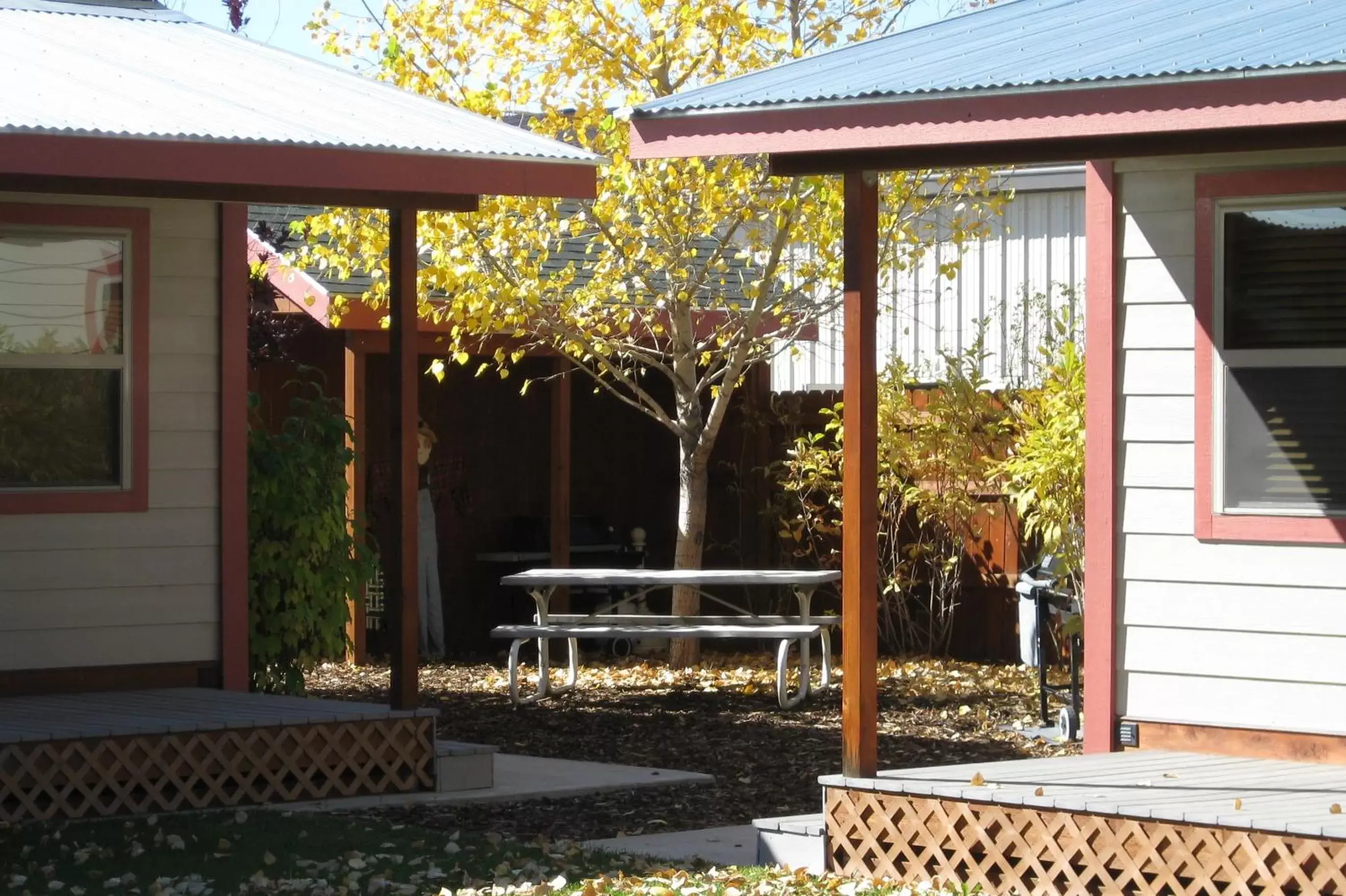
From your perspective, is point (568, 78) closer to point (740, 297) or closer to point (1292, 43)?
point (740, 297)

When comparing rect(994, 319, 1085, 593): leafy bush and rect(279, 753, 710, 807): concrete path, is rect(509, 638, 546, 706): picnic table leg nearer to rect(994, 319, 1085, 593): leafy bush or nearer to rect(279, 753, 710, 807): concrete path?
rect(279, 753, 710, 807): concrete path

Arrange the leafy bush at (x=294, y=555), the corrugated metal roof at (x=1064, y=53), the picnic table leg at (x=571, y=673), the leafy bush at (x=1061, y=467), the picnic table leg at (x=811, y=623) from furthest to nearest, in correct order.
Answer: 1. the picnic table leg at (x=571, y=673)
2. the picnic table leg at (x=811, y=623)
3. the leafy bush at (x=1061, y=467)
4. the leafy bush at (x=294, y=555)
5. the corrugated metal roof at (x=1064, y=53)

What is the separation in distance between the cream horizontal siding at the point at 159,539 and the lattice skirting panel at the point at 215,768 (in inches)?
46.5

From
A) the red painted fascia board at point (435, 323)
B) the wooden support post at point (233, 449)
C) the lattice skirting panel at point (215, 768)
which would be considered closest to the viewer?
the lattice skirting panel at point (215, 768)

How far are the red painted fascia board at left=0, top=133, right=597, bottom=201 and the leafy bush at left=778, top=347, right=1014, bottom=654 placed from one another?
583 cm

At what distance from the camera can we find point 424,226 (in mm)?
11836

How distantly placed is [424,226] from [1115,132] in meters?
6.64

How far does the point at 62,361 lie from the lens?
871 centimetres

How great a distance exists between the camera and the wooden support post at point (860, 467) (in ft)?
21.4

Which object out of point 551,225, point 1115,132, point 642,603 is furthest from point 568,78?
point 1115,132

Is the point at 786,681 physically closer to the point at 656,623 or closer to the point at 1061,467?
the point at 656,623

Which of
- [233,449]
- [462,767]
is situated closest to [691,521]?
[233,449]

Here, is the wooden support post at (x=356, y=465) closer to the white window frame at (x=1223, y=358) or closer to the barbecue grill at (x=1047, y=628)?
the barbecue grill at (x=1047, y=628)

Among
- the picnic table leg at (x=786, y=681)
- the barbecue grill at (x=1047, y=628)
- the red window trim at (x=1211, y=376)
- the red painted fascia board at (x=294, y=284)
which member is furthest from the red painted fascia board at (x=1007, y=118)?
the red painted fascia board at (x=294, y=284)
